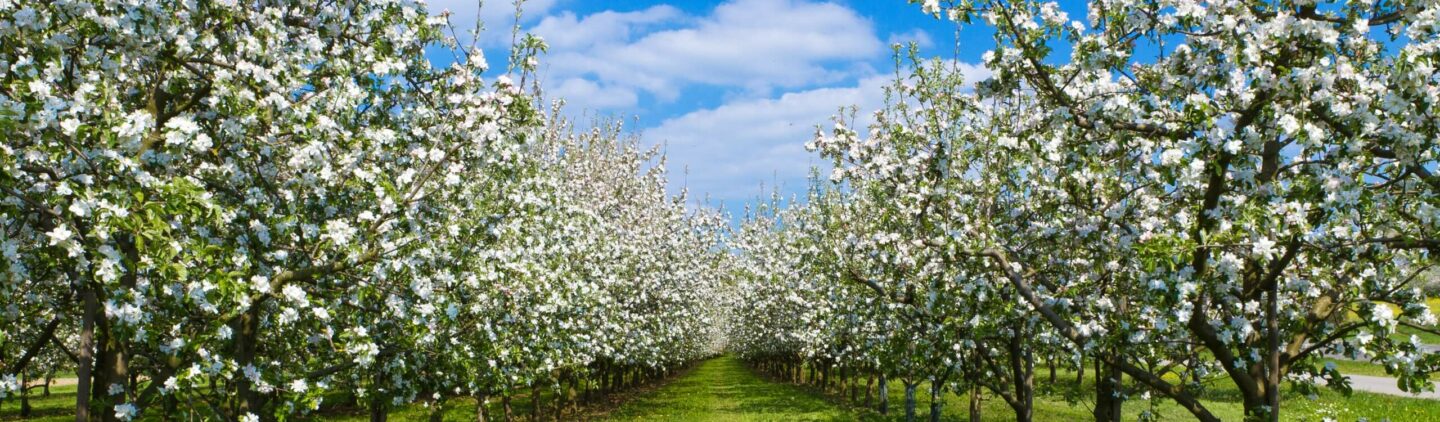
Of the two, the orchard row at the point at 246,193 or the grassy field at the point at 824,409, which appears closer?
the orchard row at the point at 246,193

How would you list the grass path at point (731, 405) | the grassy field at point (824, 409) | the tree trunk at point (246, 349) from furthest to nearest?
the grass path at point (731, 405) < the grassy field at point (824, 409) < the tree trunk at point (246, 349)

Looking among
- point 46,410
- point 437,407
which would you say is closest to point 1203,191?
point 437,407

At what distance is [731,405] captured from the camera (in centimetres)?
3425

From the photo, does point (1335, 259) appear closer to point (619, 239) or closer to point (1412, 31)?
point (1412, 31)

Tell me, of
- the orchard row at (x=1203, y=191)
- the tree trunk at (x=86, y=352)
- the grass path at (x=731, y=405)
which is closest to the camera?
the orchard row at (x=1203, y=191)

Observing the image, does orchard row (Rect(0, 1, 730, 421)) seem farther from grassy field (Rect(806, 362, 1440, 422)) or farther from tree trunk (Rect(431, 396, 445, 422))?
grassy field (Rect(806, 362, 1440, 422))

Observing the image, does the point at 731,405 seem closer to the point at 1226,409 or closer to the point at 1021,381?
the point at 1226,409

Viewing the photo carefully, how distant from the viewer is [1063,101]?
25.0 ft

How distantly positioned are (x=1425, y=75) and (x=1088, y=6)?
285 centimetres

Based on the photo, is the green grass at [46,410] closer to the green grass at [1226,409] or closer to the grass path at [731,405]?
the grass path at [731,405]

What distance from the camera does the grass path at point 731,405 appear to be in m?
28.8

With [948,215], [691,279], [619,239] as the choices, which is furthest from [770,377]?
[948,215]

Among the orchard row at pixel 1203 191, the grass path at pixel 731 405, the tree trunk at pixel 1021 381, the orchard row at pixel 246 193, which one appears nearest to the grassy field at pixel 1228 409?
the grass path at pixel 731 405

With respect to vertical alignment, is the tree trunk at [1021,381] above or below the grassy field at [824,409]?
above
